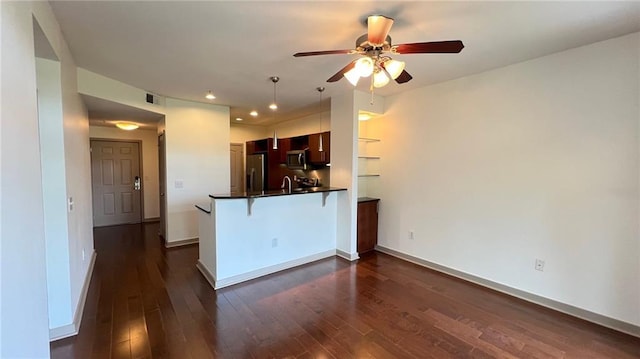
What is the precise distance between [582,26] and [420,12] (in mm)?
1377

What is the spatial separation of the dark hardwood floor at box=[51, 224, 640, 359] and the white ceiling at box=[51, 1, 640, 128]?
2487 millimetres

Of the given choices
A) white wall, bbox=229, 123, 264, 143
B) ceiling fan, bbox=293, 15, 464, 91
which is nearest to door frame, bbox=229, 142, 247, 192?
white wall, bbox=229, 123, 264, 143

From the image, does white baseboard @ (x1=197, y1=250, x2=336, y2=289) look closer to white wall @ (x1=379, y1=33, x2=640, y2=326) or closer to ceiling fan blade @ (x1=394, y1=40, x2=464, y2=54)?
white wall @ (x1=379, y1=33, x2=640, y2=326)

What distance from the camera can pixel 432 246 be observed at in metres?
3.86

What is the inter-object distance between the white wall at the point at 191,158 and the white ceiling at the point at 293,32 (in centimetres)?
130

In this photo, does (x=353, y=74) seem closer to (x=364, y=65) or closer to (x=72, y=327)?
(x=364, y=65)

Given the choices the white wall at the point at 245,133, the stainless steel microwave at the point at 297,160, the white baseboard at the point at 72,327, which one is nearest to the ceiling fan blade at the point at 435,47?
the white baseboard at the point at 72,327

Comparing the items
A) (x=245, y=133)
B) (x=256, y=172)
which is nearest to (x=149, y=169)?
(x=245, y=133)

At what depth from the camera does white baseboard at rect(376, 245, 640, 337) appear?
242 centimetres

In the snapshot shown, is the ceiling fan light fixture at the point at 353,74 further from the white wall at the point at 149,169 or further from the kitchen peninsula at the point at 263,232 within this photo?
the white wall at the point at 149,169

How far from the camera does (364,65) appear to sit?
206cm

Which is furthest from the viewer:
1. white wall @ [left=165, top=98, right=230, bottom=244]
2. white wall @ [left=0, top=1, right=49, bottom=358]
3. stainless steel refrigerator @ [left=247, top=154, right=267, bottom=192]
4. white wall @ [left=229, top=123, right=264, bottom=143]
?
white wall @ [left=229, top=123, right=264, bottom=143]

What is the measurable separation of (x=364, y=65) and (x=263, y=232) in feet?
8.01

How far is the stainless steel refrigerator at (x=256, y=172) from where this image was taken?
6.47 metres
